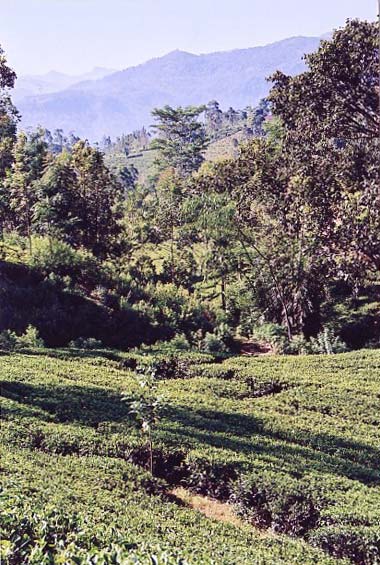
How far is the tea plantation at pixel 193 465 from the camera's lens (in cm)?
491

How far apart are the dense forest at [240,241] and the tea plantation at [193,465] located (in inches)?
154

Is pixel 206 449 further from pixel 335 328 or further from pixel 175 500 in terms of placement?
pixel 335 328

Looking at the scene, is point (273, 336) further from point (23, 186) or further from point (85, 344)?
point (23, 186)

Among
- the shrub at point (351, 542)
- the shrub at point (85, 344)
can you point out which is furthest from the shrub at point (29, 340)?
the shrub at point (351, 542)

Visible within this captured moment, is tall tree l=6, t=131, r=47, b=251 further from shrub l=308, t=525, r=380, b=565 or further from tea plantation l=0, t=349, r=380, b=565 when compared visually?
shrub l=308, t=525, r=380, b=565

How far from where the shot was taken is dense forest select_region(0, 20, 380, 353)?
13625mm

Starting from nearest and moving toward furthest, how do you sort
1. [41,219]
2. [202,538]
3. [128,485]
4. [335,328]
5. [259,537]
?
[202,538] → [259,537] → [128,485] → [335,328] → [41,219]

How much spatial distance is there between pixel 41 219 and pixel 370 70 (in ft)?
45.7

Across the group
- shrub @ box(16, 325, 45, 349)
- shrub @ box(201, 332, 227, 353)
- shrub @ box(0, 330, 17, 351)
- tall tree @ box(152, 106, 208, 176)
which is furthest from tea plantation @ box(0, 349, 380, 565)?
tall tree @ box(152, 106, 208, 176)

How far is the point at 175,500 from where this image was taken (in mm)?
7383

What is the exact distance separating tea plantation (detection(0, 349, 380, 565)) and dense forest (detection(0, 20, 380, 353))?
3.91 m

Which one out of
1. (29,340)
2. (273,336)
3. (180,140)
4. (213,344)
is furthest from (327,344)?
(180,140)

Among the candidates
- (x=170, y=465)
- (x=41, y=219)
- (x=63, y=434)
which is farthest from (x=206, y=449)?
(x=41, y=219)

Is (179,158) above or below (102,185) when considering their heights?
above
